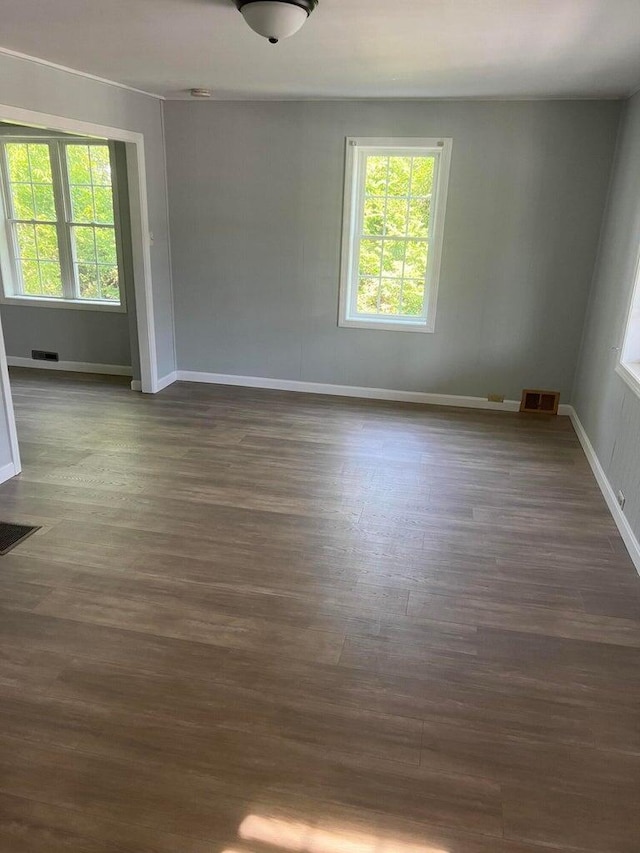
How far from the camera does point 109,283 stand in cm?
610

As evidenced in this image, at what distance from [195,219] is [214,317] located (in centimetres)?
88

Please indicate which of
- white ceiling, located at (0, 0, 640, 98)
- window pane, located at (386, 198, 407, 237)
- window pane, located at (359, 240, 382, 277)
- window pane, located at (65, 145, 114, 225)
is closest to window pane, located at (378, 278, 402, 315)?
window pane, located at (359, 240, 382, 277)

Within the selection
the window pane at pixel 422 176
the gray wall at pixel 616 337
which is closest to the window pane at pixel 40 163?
the window pane at pixel 422 176

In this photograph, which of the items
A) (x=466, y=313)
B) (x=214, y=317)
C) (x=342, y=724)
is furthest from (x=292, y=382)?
(x=342, y=724)

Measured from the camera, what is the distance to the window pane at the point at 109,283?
6047 mm

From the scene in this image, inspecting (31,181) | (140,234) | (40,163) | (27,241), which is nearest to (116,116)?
(140,234)

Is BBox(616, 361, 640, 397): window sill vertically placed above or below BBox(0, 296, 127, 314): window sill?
above

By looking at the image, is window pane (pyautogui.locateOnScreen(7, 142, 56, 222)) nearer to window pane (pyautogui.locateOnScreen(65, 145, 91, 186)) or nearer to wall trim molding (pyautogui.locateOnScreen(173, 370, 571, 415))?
window pane (pyautogui.locateOnScreen(65, 145, 91, 186))

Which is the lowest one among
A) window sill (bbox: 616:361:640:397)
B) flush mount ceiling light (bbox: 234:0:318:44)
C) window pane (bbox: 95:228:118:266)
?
window sill (bbox: 616:361:640:397)

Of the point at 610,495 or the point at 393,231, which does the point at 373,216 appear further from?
the point at 610,495

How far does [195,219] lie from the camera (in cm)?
552

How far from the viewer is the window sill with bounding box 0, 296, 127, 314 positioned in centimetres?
605

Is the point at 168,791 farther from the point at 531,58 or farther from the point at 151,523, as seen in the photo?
the point at 531,58

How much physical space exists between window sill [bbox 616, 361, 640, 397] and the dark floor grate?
3366 mm
